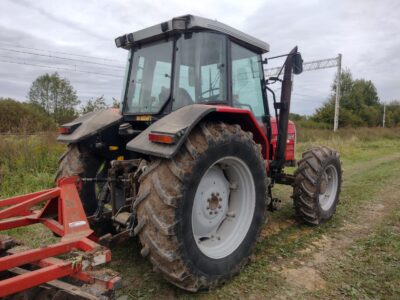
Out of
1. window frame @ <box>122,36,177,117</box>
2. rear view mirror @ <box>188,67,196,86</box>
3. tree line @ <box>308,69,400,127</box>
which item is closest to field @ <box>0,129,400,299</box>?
window frame @ <box>122,36,177,117</box>

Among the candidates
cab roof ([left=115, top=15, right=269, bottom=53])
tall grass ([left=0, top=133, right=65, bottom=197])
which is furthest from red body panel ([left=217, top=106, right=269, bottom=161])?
tall grass ([left=0, top=133, right=65, bottom=197])

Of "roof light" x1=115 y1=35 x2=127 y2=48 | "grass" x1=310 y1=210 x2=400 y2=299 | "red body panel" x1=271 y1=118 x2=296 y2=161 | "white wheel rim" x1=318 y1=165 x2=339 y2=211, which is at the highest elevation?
"roof light" x1=115 y1=35 x2=127 y2=48

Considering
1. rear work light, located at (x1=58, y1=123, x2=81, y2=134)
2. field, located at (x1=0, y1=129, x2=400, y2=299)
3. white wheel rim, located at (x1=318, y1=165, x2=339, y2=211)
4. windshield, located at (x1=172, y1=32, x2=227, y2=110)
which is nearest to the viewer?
field, located at (x1=0, y1=129, x2=400, y2=299)

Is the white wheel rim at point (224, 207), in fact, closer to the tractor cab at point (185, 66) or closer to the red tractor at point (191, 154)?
the red tractor at point (191, 154)

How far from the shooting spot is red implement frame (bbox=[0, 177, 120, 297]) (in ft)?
6.25

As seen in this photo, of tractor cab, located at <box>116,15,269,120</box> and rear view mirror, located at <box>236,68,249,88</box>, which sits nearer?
tractor cab, located at <box>116,15,269,120</box>

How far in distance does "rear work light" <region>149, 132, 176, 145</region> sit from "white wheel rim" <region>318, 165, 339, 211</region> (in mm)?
2906

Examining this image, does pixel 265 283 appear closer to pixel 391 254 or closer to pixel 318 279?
pixel 318 279

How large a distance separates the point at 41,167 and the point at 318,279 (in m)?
5.55

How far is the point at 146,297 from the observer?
2.61 m

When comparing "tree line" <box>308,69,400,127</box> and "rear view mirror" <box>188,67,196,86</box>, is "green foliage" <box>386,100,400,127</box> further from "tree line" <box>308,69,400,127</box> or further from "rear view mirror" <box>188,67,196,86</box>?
"rear view mirror" <box>188,67,196,86</box>

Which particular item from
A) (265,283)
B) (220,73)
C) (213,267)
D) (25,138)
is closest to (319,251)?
(265,283)

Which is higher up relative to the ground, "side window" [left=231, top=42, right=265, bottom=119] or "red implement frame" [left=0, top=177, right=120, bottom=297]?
"side window" [left=231, top=42, right=265, bottom=119]

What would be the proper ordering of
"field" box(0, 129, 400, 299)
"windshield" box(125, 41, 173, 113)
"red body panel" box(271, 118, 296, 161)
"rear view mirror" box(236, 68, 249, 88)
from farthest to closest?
"red body panel" box(271, 118, 296, 161)
"rear view mirror" box(236, 68, 249, 88)
"windshield" box(125, 41, 173, 113)
"field" box(0, 129, 400, 299)
